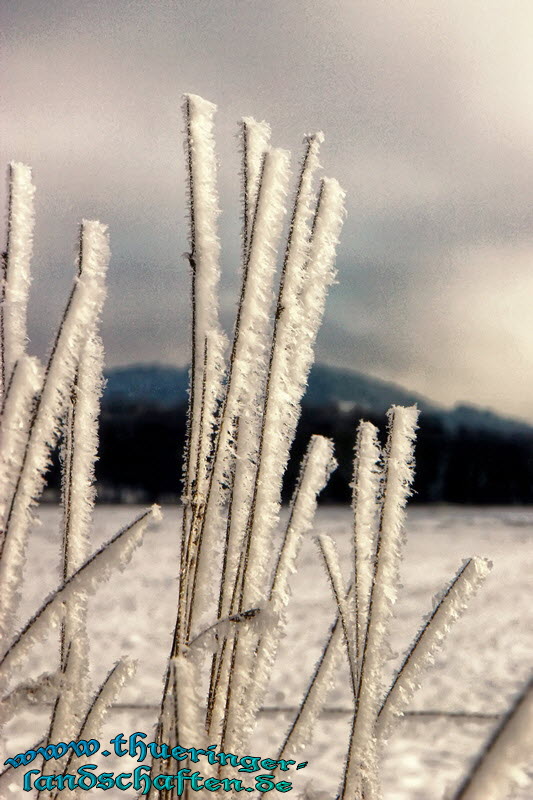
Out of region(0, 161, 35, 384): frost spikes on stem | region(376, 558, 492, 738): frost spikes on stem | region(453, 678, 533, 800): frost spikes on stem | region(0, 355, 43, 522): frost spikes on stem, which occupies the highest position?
region(0, 161, 35, 384): frost spikes on stem

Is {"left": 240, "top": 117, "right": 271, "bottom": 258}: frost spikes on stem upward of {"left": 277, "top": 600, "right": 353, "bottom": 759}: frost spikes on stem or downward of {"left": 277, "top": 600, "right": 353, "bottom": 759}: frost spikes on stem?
upward

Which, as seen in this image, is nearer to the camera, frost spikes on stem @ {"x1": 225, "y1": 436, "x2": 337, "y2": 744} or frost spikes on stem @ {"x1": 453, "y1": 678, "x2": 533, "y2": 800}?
frost spikes on stem @ {"x1": 453, "y1": 678, "x2": 533, "y2": 800}

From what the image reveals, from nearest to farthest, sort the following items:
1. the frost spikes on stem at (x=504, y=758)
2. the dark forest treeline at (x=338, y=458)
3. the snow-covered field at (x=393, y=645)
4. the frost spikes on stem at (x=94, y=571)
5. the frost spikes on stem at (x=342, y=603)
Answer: the frost spikes on stem at (x=504, y=758) → the frost spikes on stem at (x=94, y=571) → the frost spikes on stem at (x=342, y=603) → the snow-covered field at (x=393, y=645) → the dark forest treeline at (x=338, y=458)

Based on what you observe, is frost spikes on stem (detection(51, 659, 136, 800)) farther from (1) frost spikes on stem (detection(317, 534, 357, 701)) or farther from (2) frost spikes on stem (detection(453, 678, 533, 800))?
(2) frost spikes on stem (detection(453, 678, 533, 800))

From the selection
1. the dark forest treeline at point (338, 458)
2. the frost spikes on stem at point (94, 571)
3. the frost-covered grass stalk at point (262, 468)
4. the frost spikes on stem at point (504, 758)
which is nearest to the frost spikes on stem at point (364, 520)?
the frost-covered grass stalk at point (262, 468)

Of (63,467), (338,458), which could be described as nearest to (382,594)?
(63,467)

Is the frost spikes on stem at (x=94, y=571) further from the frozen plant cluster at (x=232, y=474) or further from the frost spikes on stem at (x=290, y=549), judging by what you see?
the frost spikes on stem at (x=290, y=549)

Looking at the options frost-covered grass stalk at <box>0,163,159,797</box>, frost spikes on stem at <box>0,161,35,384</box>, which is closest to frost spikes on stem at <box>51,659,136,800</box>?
frost-covered grass stalk at <box>0,163,159,797</box>

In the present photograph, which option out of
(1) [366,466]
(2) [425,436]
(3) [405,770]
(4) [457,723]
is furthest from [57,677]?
(2) [425,436]
